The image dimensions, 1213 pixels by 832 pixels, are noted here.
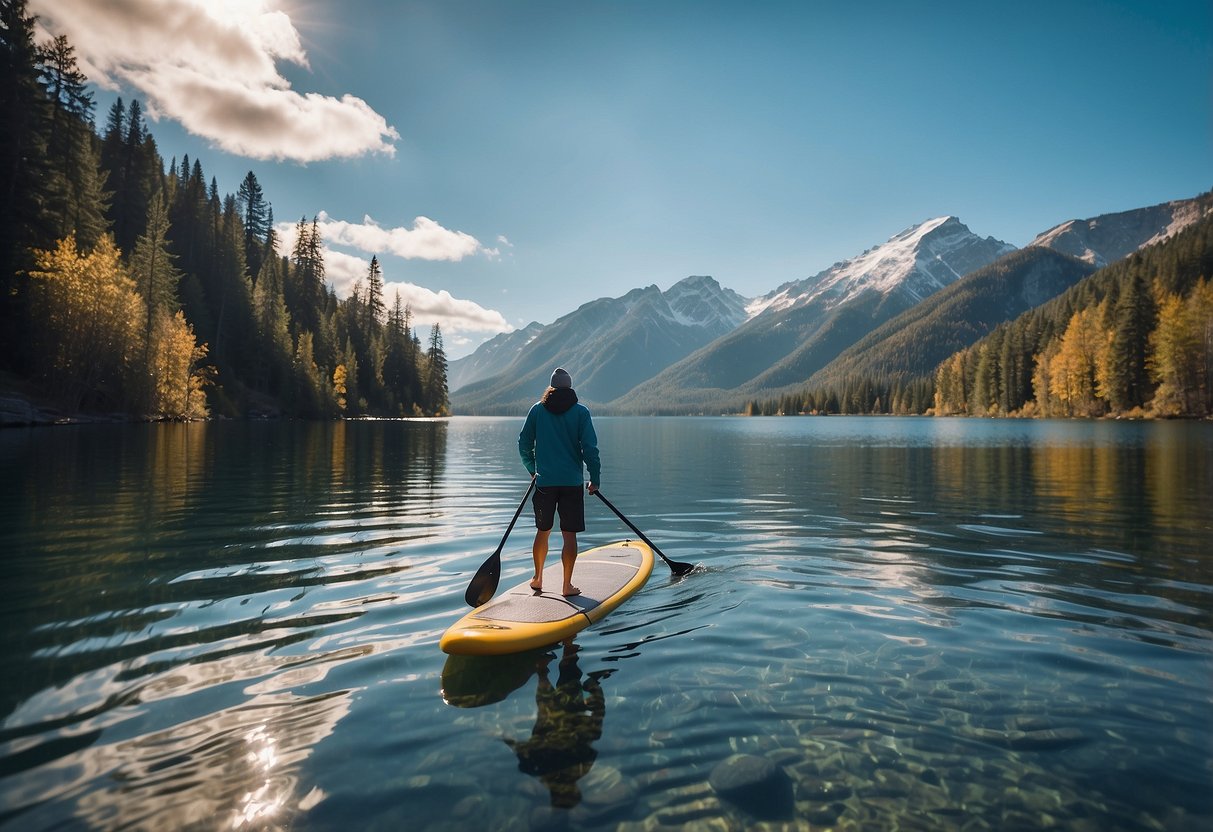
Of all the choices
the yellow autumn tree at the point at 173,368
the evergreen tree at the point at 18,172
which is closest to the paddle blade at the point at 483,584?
the evergreen tree at the point at 18,172

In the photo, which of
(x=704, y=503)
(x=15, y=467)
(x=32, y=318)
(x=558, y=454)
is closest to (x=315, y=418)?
(x=32, y=318)

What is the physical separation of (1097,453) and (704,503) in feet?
108

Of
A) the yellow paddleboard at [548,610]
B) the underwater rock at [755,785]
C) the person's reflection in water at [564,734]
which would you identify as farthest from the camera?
the yellow paddleboard at [548,610]

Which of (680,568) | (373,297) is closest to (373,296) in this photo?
(373,297)

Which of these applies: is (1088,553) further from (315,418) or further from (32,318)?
(315,418)

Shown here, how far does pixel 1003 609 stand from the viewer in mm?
10148

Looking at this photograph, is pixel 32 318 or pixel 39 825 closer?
pixel 39 825

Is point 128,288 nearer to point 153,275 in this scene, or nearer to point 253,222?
point 153,275

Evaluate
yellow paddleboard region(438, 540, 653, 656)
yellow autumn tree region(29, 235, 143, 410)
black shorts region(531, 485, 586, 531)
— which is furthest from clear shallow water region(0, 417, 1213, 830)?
yellow autumn tree region(29, 235, 143, 410)

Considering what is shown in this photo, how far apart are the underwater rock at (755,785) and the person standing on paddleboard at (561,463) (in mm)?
5143

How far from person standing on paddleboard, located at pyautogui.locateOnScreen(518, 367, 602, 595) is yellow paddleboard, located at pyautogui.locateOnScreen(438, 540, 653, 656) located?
18.8 inches

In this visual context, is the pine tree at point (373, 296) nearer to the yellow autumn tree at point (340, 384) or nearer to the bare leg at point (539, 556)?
the yellow autumn tree at point (340, 384)

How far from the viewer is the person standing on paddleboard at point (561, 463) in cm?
1042

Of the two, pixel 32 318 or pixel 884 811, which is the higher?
pixel 32 318
